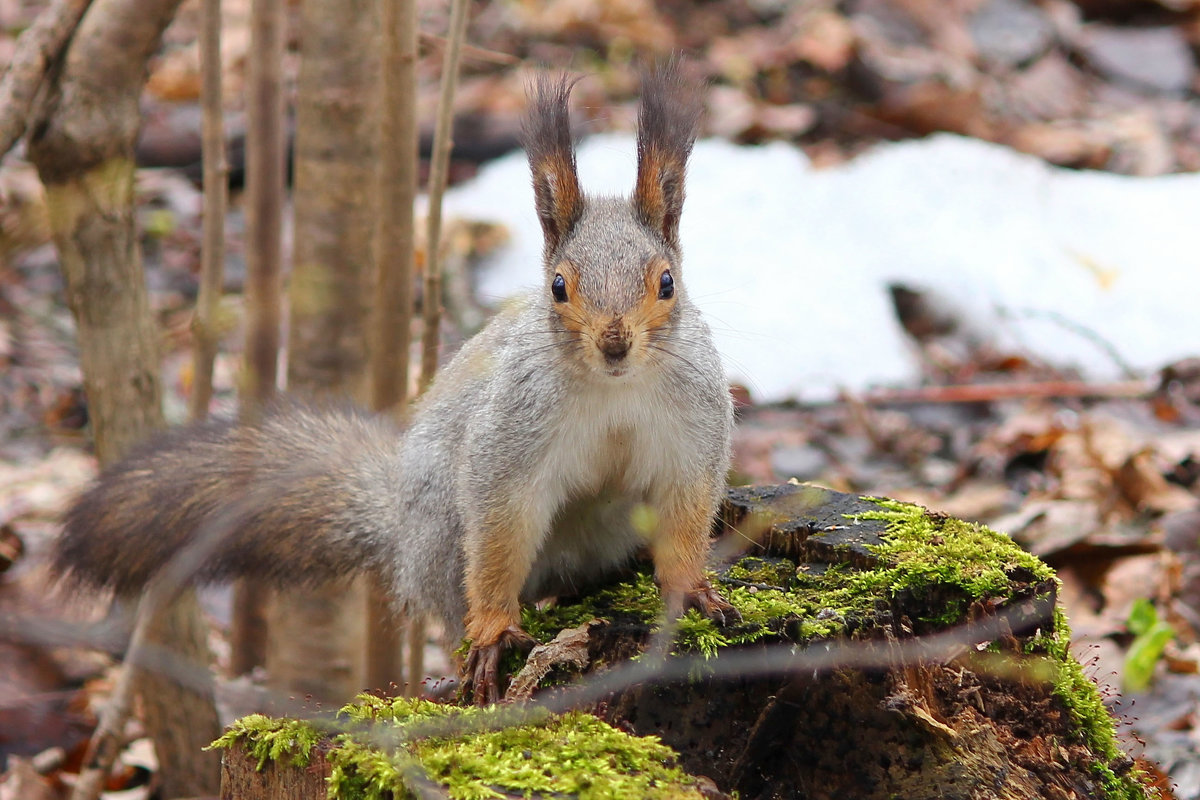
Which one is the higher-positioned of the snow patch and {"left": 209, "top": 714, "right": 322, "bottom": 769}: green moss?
the snow patch

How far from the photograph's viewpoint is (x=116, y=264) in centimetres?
266

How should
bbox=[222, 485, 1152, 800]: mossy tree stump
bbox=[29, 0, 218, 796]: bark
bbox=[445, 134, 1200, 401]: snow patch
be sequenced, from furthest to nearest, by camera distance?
bbox=[445, 134, 1200, 401]: snow patch < bbox=[29, 0, 218, 796]: bark < bbox=[222, 485, 1152, 800]: mossy tree stump

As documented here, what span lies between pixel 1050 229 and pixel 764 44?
199 cm

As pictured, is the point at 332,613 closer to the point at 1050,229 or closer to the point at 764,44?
the point at 1050,229

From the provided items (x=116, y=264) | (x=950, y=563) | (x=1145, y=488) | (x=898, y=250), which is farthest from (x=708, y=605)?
(x=898, y=250)

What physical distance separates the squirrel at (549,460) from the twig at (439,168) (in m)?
0.32

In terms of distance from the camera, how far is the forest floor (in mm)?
3111

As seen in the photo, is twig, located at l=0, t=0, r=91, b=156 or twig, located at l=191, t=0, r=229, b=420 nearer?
twig, located at l=0, t=0, r=91, b=156

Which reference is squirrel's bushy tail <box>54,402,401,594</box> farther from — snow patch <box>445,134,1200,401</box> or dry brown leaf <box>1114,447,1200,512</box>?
dry brown leaf <box>1114,447,1200,512</box>

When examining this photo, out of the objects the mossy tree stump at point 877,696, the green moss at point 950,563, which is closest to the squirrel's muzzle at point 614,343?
the mossy tree stump at point 877,696

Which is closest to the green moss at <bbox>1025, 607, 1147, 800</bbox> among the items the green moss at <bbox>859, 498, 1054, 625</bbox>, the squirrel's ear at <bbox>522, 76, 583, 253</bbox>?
the green moss at <bbox>859, 498, 1054, 625</bbox>

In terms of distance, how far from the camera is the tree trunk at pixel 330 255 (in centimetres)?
284

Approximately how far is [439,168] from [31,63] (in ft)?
2.79

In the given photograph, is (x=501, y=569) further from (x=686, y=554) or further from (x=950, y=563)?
(x=950, y=563)
